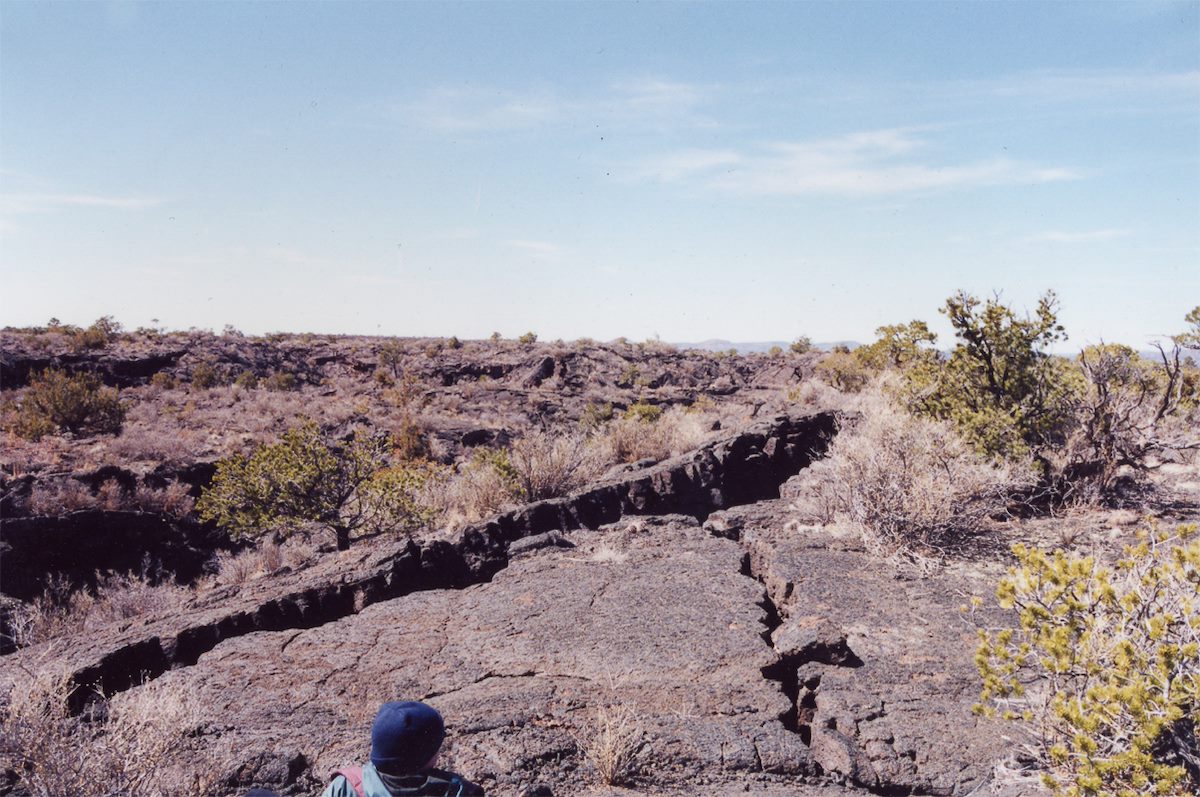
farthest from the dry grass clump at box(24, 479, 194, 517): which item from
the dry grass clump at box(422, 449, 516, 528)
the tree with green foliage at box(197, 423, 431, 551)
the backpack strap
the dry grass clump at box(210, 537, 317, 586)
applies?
the backpack strap

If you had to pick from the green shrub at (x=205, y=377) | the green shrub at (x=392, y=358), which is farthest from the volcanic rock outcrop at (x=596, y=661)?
the green shrub at (x=392, y=358)

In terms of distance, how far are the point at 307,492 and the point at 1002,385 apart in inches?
364

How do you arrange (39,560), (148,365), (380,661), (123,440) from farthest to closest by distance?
(148,365) < (123,440) < (39,560) < (380,661)

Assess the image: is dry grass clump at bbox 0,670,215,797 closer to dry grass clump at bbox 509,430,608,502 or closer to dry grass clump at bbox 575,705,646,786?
dry grass clump at bbox 575,705,646,786

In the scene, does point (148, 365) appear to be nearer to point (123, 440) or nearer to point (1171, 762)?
point (123, 440)

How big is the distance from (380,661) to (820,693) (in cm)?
294

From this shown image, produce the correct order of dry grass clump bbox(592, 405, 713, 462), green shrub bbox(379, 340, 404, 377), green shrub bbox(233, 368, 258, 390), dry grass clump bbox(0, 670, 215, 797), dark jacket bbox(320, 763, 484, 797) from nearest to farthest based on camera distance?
dark jacket bbox(320, 763, 484, 797) < dry grass clump bbox(0, 670, 215, 797) < dry grass clump bbox(592, 405, 713, 462) < green shrub bbox(233, 368, 258, 390) < green shrub bbox(379, 340, 404, 377)

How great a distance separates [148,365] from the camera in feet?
94.8

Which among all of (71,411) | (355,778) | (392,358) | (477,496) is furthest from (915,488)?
(392,358)

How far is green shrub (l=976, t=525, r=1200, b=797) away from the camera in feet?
9.20

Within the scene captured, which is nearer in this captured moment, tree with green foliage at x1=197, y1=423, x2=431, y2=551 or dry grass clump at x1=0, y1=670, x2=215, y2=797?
dry grass clump at x1=0, y1=670, x2=215, y2=797

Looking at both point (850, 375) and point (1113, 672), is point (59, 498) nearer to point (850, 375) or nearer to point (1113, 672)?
point (1113, 672)

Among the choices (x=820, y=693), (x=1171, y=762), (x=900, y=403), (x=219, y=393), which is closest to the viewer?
(x=1171, y=762)

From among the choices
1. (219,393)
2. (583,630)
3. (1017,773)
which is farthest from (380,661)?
(219,393)
